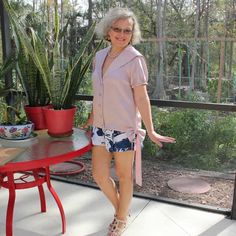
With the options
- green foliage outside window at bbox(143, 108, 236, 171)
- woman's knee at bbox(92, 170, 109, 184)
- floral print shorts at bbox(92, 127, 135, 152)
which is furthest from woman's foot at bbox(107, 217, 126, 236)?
green foliage outside window at bbox(143, 108, 236, 171)

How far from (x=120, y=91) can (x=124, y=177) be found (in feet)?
1.64

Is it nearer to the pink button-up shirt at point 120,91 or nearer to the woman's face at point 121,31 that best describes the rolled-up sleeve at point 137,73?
the pink button-up shirt at point 120,91

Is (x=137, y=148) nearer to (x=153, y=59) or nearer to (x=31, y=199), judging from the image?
(x=31, y=199)

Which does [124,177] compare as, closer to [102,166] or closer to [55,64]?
[102,166]

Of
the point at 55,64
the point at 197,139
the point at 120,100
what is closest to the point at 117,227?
the point at 120,100

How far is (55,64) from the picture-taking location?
211 cm

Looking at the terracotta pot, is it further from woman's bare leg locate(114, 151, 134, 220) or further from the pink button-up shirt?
woman's bare leg locate(114, 151, 134, 220)

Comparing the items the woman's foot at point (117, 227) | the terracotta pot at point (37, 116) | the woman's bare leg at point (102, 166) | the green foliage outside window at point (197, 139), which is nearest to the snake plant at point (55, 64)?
the terracotta pot at point (37, 116)

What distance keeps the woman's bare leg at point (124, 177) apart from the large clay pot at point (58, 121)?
0.39 m

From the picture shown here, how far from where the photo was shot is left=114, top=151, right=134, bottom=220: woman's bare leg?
6.04 ft

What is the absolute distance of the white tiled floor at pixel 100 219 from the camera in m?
2.12

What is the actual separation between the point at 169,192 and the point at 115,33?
153 cm

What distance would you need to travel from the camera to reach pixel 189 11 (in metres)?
3.11

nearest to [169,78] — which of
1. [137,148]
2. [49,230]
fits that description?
[137,148]
